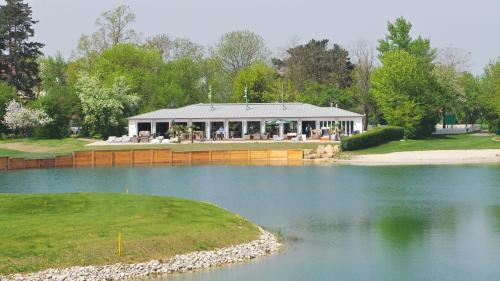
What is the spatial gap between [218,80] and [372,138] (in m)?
61.6

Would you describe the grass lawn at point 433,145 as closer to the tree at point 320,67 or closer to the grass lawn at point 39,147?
the grass lawn at point 39,147

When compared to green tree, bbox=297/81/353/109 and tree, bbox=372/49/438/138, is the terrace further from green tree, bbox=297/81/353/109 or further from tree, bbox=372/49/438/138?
green tree, bbox=297/81/353/109

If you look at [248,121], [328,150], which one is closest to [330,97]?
[248,121]

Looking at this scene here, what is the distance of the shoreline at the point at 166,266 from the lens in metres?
26.1

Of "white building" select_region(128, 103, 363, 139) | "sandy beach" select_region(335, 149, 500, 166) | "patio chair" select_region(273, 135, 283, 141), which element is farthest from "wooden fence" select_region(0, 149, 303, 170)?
"white building" select_region(128, 103, 363, 139)

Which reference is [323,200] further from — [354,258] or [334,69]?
[334,69]

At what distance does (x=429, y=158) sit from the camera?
80.7m

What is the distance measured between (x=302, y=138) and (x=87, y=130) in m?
32.0

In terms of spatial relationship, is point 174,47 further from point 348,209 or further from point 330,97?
point 348,209

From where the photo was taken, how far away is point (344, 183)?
59.2 meters

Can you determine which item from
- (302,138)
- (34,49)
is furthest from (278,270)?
(34,49)

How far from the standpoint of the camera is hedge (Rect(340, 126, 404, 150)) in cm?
8475

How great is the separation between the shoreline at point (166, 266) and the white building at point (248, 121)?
68.8 meters

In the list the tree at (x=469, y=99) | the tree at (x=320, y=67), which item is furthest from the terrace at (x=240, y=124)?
the tree at (x=320, y=67)
